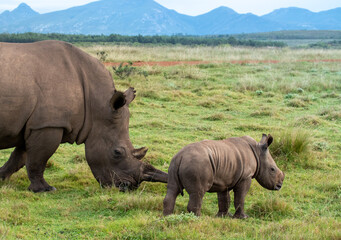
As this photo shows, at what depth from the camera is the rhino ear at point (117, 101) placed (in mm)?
6043

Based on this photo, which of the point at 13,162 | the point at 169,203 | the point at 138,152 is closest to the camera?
the point at 169,203

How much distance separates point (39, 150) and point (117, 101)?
3.77 ft

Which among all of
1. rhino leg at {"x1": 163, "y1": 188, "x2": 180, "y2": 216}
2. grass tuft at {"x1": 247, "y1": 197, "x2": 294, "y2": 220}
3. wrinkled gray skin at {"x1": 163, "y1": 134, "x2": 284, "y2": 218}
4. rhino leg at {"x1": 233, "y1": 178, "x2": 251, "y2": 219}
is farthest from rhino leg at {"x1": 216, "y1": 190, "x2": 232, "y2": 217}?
rhino leg at {"x1": 163, "y1": 188, "x2": 180, "y2": 216}

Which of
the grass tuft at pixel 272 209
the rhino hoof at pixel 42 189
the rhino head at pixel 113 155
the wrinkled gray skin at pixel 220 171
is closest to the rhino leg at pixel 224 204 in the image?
the wrinkled gray skin at pixel 220 171

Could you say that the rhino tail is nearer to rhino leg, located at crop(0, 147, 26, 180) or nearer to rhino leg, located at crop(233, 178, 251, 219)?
rhino leg, located at crop(233, 178, 251, 219)

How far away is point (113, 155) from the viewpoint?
243 inches

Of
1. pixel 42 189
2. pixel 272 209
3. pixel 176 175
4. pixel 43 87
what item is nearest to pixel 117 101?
pixel 43 87

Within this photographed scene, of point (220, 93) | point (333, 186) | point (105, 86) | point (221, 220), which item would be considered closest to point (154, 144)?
point (105, 86)

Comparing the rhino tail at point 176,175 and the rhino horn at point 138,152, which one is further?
the rhino horn at point 138,152

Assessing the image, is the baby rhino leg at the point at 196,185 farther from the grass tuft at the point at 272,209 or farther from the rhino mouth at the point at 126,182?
the rhino mouth at the point at 126,182

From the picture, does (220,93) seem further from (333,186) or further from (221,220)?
(221,220)

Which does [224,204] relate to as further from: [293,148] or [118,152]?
[293,148]

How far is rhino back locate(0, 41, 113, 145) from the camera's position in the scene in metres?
5.59

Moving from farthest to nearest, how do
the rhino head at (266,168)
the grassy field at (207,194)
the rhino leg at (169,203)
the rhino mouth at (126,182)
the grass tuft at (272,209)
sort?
the rhino mouth at (126,182) < the rhino head at (266,168) < the grass tuft at (272,209) < the rhino leg at (169,203) < the grassy field at (207,194)
